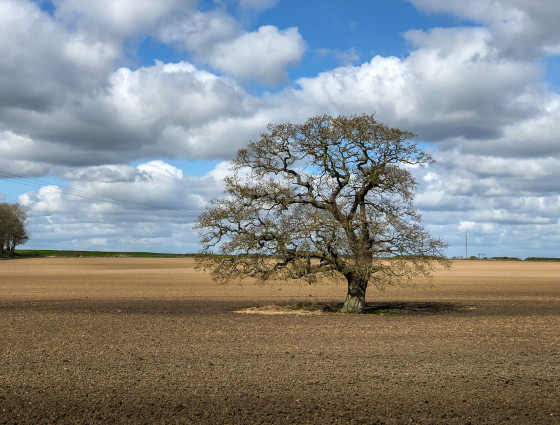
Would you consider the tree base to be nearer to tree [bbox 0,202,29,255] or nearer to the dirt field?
the dirt field

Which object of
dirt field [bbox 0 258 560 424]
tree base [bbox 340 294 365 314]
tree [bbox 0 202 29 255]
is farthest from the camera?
tree [bbox 0 202 29 255]

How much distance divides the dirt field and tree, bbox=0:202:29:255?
4986 inches

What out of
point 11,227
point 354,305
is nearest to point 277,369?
point 354,305

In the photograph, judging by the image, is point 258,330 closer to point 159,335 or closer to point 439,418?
point 159,335

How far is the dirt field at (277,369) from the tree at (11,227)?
12664cm

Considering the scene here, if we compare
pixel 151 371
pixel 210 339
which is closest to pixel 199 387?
pixel 151 371

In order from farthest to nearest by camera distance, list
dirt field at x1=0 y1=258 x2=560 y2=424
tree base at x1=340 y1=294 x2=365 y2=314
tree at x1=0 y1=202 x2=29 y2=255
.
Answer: tree at x1=0 y1=202 x2=29 y2=255 → tree base at x1=340 y1=294 x2=365 y2=314 → dirt field at x1=0 y1=258 x2=560 y2=424

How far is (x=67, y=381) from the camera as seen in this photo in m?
13.3

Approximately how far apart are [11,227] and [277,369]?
475ft

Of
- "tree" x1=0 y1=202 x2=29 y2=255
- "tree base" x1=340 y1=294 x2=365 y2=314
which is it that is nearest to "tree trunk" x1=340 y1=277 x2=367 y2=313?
"tree base" x1=340 y1=294 x2=365 y2=314

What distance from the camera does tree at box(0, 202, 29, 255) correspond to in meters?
142

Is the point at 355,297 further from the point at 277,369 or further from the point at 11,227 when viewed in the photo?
the point at 11,227

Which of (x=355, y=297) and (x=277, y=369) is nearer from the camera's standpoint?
(x=277, y=369)

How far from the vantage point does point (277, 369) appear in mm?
14617
